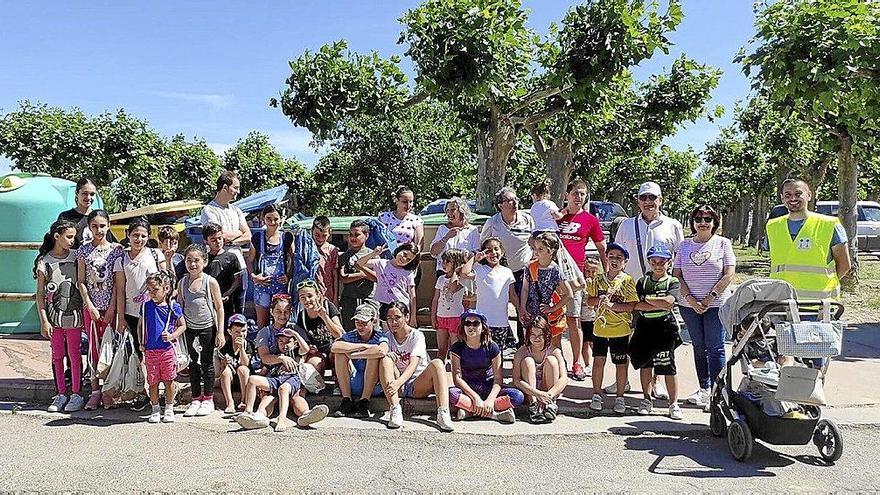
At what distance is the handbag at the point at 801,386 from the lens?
15.0 ft

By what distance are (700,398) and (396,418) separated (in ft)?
8.95

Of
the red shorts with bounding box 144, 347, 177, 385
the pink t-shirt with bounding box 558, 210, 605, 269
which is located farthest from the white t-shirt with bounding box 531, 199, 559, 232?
the red shorts with bounding box 144, 347, 177, 385

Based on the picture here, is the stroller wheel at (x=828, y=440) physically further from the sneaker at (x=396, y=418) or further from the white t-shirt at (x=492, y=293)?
the sneaker at (x=396, y=418)

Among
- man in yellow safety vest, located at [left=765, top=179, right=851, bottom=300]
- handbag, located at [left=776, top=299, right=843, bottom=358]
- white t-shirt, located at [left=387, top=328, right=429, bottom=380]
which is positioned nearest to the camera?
→ handbag, located at [left=776, top=299, right=843, bottom=358]

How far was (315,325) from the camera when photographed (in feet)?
21.1

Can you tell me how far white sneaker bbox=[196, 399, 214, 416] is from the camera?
6062mm

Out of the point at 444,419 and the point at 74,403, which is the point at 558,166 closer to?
the point at 444,419

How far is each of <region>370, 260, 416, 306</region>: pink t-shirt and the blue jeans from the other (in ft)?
8.37

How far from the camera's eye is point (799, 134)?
76.8 ft

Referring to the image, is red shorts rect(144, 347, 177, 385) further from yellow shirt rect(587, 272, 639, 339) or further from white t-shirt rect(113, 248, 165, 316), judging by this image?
yellow shirt rect(587, 272, 639, 339)

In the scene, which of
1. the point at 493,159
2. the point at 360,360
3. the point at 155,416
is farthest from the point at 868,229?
the point at 155,416

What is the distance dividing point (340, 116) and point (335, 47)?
124 centimetres

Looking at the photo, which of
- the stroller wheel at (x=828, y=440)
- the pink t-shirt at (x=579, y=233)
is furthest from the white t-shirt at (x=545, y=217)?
the stroller wheel at (x=828, y=440)

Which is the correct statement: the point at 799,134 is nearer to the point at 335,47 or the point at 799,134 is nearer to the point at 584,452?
the point at 335,47
